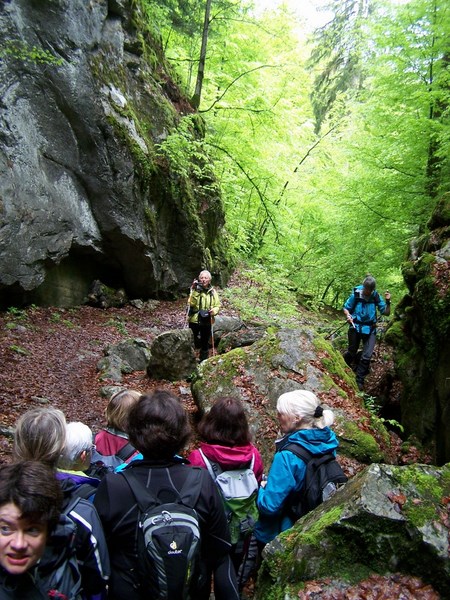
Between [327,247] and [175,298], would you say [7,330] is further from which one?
[327,247]

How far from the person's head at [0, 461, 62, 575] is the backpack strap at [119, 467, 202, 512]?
420 mm

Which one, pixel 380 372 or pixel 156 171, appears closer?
pixel 380 372

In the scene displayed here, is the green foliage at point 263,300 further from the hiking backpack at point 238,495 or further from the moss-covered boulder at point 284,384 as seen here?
the hiking backpack at point 238,495

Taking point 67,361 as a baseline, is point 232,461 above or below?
above

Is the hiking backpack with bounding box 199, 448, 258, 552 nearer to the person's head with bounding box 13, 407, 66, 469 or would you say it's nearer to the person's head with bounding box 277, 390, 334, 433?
the person's head with bounding box 277, 390, 334, 433

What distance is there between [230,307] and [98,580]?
11.6 metres

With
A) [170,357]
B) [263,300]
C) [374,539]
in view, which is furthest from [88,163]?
[374,539]

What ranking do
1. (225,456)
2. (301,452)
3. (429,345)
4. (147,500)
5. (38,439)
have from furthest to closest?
(429,345) < (301,452) < (225,456) < (38,439) < (147,500)

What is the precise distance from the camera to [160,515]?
2.02 metres

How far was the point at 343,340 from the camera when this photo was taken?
10.8 m

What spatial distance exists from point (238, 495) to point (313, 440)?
0.64m

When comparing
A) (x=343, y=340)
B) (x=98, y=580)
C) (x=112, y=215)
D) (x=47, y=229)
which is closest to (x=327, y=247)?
(x=343, y=340)

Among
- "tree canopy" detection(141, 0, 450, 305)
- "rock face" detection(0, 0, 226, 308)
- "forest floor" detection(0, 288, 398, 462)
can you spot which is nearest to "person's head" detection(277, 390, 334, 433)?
"forest floor" detection(0, 288, 398, 462)

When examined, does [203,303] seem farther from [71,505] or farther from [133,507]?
[71,505]
